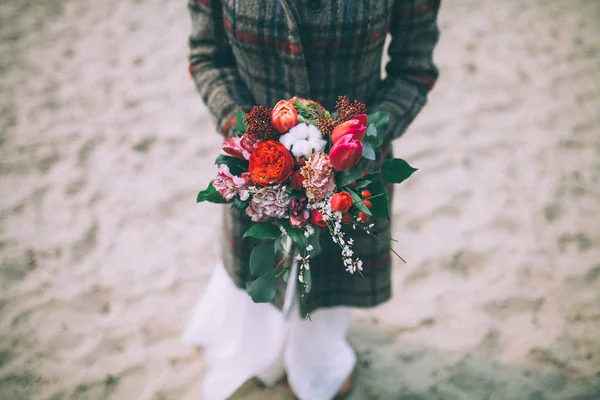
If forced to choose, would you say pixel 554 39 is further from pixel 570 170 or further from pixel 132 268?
pixel 132 268

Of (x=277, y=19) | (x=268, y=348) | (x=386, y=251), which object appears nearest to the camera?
(x=277, y=19)

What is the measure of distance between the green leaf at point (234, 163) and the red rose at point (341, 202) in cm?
23

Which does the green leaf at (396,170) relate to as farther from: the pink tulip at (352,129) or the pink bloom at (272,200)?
the pink bloom at (272,200)

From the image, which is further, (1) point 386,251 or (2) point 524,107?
(2) point 524,107

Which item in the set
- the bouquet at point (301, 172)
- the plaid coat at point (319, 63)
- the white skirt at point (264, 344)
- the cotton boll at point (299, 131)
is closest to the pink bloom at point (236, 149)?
the bouquet at point (301, 172)

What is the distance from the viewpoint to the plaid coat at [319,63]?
39.4 inches

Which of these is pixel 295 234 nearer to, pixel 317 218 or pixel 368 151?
pixel 317 218

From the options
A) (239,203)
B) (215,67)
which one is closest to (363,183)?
(239,203)

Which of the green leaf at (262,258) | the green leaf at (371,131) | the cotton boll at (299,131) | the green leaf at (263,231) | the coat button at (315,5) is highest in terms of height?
the coat button at (315,5)

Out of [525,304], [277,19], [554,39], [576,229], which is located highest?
[277,19]

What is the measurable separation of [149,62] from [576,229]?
10.5 ft

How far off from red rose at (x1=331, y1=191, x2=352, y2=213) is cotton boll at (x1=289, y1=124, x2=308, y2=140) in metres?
0.14

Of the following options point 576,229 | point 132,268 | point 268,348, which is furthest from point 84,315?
point 576,229

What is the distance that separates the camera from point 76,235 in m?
2.35
